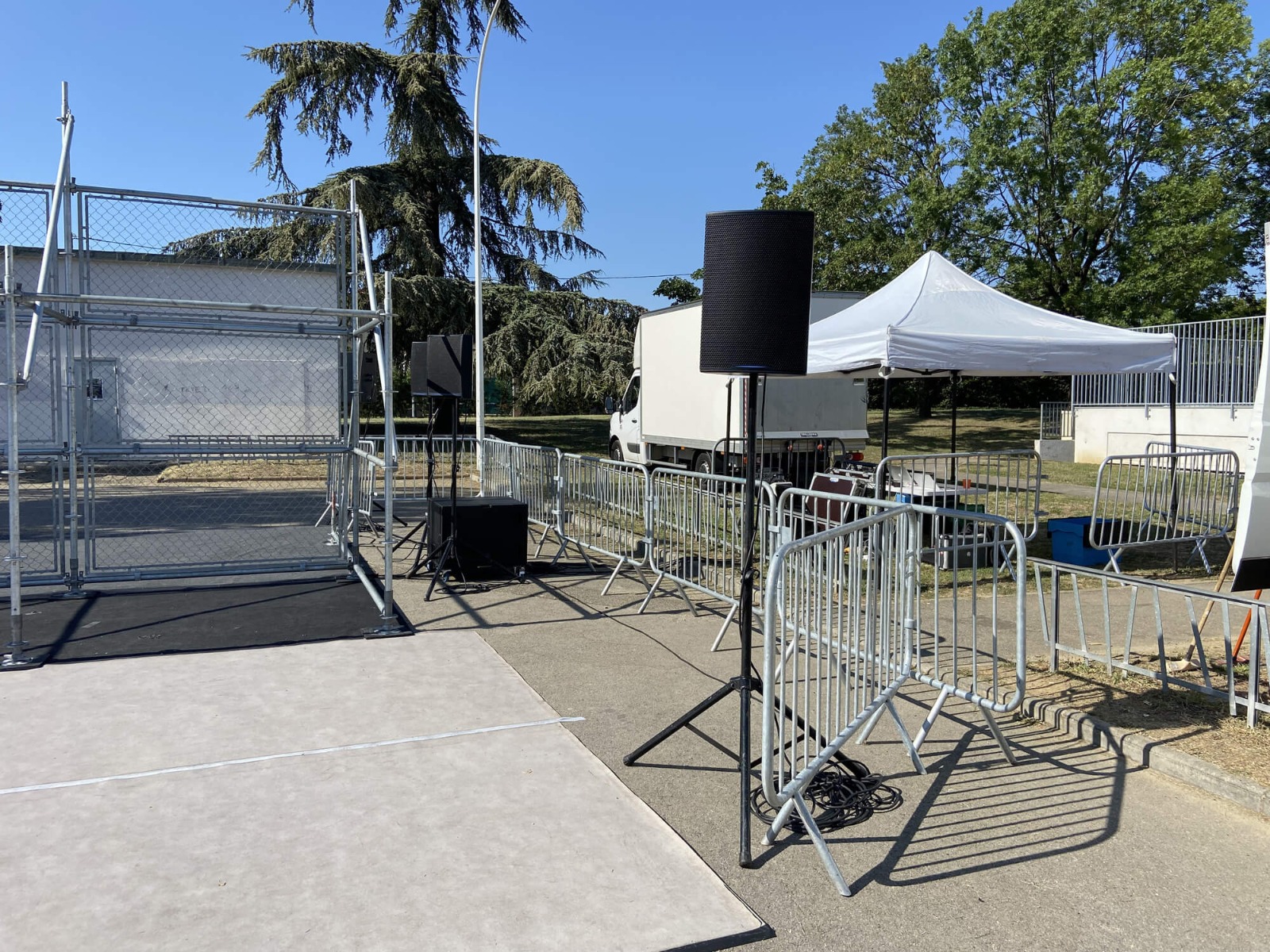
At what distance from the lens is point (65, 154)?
7.95 meters

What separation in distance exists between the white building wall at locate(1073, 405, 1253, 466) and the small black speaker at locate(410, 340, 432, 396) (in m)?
17.4

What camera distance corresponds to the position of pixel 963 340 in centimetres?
976

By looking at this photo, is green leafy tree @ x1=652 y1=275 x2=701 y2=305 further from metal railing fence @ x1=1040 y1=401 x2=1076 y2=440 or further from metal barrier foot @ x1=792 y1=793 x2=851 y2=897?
metal barrier foot @ x1=792 y1=793 x2=851 y2=897

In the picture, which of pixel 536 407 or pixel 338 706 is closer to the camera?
pixel 338 706

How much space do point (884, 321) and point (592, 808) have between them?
24.0 feet

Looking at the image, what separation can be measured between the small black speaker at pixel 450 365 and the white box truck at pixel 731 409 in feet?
16.3

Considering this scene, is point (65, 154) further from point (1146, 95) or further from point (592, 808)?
point (1146, 95)

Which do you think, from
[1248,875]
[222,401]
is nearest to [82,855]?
Result: [1248,875]

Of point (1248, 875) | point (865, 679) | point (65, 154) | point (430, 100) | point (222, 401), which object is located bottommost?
point (1248, 875)

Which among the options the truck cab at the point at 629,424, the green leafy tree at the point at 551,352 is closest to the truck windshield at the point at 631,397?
the truck cab at the point at 629,424

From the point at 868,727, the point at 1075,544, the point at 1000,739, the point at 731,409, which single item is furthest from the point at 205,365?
the point at 1075,544

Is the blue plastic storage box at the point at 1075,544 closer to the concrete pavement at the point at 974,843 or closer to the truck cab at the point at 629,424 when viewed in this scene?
the concrete pavement at the point at 974,843

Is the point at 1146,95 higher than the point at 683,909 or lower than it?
higher

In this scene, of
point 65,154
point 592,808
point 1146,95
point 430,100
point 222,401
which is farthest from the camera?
point 1146,95
